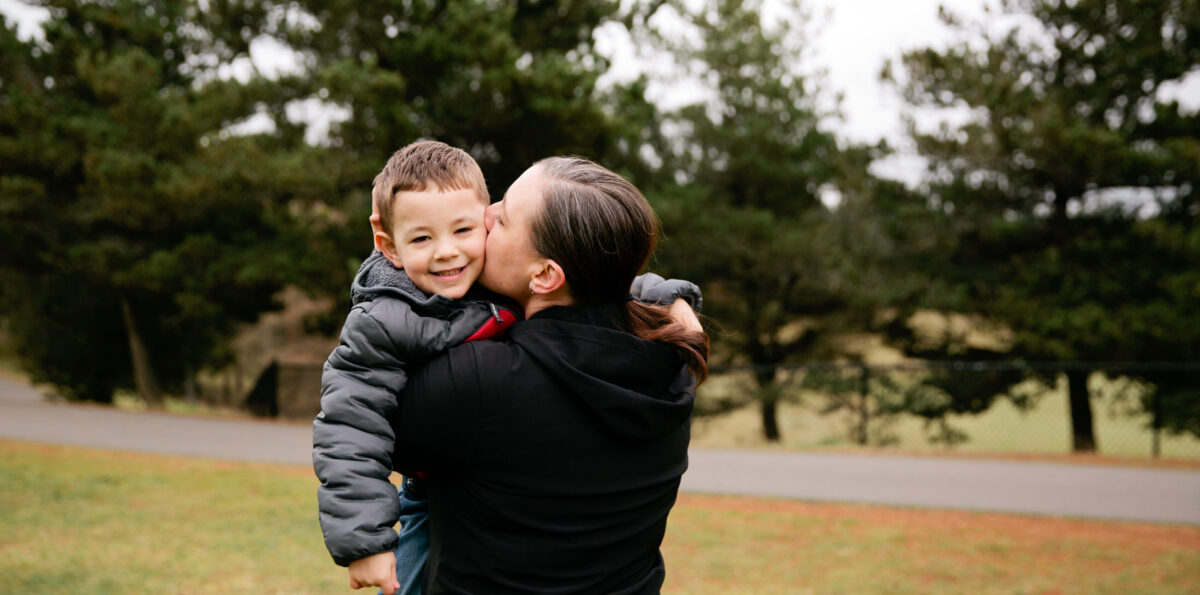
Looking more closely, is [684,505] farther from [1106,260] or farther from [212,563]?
[1106,260]

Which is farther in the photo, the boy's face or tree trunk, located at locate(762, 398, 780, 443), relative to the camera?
tree trunk, located at locate(762, 398, 780, 443)

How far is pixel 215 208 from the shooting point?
16.8 m

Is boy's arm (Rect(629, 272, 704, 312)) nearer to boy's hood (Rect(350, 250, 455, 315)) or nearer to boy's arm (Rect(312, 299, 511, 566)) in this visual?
boy's hood (Rect(350, 250, 455, 315))

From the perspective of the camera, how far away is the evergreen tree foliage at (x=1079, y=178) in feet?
47.5

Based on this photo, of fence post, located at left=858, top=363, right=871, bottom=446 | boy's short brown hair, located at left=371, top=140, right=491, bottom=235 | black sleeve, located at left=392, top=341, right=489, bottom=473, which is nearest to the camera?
black sleeve, located at left=392, top=341, right=489, bottom=473

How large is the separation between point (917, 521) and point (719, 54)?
13.0 metres

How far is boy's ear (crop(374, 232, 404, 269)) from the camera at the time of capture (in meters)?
1.80

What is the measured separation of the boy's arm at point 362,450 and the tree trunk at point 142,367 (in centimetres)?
2006

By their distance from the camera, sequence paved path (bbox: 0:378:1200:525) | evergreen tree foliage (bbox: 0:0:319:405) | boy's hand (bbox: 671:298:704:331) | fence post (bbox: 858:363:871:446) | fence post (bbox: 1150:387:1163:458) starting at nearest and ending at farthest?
boy's hand (bbox: 671:298:704:331) → paved path (bbox: 0:378:1200:525) → fence post (bbox: 1150:387:1163:458) → evergreen tree foliage (bbox: 0:0:319:405) → fence post (bbox: 858:363:871:446)

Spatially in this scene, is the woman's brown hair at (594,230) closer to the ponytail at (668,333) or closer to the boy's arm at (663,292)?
the ponytail at (668,333)

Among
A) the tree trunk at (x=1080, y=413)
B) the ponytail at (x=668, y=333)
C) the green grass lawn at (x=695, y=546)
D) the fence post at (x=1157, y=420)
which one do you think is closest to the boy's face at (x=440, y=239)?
the ponytail at (x=668, y=333)

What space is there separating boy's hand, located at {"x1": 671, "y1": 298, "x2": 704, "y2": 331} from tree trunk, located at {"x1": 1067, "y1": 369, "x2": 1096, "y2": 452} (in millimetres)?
15667

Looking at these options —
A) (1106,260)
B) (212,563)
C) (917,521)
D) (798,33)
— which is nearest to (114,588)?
(212,563)

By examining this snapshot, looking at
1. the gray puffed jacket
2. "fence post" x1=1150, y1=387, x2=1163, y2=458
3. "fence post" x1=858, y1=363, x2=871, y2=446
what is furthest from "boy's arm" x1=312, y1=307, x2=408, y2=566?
"fence post" x1=1150, y1=387, x2=1163, y2=458
